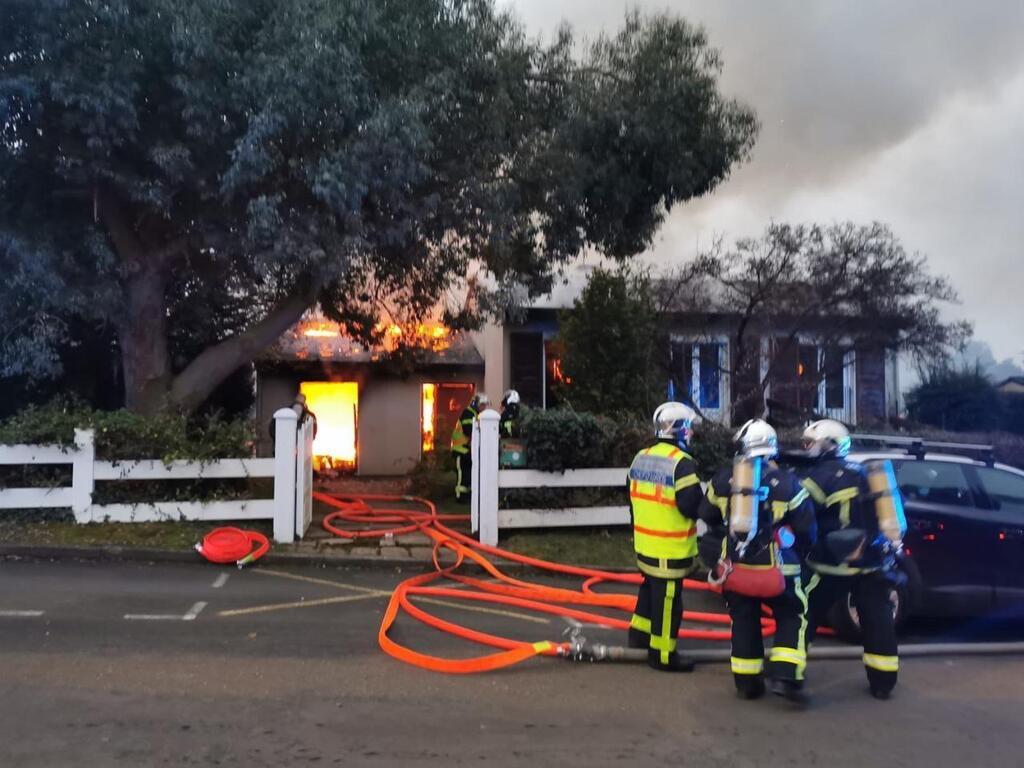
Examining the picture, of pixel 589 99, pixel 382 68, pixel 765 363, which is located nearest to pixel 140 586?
pixel 382 68

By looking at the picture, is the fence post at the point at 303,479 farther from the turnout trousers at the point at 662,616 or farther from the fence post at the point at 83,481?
the turnout trousers at the point at 662,616

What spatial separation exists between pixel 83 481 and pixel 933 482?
8.65 m

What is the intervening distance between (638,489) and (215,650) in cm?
321

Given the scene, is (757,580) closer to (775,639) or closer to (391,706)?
(775,639)

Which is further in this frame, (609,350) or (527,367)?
(527,367)

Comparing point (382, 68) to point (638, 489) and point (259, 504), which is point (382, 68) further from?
point (638, 489)

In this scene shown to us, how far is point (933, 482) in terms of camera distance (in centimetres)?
701

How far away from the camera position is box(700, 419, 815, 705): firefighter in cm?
511

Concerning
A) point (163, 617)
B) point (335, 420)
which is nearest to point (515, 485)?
point (163, 617)

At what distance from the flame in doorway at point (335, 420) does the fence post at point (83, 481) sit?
7.03m

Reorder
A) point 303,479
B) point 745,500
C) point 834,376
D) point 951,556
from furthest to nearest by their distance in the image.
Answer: point 834,376
point 303,479
point 951,556
point 745,500

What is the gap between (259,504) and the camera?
9.70 meters

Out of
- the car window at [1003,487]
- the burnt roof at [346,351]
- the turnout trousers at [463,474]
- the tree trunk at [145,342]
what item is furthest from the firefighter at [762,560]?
the burnt roof at [346,351]

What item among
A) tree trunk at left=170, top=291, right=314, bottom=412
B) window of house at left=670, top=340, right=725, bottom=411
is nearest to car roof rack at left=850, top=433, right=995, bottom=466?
tree trunk at left=170, top=291, right=314, bottom=412
